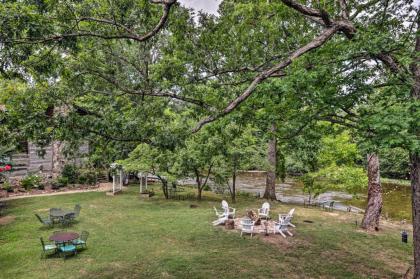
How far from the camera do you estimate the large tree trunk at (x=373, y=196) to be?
44.2 ft

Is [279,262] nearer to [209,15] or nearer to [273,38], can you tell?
[273,38]

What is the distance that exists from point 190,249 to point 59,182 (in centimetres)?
1464

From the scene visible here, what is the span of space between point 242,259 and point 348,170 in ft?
31.2

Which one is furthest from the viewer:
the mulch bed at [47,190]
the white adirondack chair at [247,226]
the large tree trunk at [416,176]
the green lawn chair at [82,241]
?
the mulch bed at [47,190]

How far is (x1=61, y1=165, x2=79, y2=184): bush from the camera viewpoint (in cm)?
2238

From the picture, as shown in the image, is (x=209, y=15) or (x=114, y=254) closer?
(x=209, y=15)

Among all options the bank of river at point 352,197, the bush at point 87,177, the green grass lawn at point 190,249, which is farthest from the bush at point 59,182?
the bank of river at point 352,197

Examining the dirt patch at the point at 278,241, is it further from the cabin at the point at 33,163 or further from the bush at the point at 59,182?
the cabin at the point at 33,163

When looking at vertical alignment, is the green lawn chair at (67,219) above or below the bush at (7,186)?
below

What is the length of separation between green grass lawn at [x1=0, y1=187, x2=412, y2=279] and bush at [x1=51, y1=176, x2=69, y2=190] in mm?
4903

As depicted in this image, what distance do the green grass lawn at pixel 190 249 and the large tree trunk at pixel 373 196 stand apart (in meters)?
0.53

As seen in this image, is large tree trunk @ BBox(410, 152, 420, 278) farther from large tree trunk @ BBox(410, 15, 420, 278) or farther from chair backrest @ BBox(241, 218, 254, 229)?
chair backrest @ BBox(241, 218, 254, 229)

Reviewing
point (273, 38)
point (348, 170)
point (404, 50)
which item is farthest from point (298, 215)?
point (404, 50)

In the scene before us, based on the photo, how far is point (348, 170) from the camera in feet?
53.6
